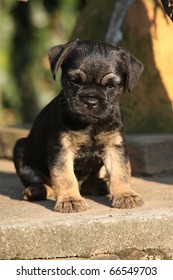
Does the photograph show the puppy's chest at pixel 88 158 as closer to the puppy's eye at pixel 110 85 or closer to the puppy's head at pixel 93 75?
the puppy's head at pixel 93 75

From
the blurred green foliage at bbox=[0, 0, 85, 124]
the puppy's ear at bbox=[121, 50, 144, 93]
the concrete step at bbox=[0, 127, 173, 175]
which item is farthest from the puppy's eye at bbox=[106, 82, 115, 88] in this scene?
the blurred green foliage at bbox=[0, 0, 85, 124]

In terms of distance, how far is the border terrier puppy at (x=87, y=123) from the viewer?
705cm

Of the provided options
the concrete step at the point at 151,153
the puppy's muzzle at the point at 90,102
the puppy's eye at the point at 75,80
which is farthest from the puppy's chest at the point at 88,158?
the concrete step at the point at 151,153

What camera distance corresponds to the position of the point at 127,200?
7.20m

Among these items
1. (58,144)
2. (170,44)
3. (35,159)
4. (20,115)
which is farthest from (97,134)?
(20,115)

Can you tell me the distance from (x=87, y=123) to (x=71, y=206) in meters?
0.82

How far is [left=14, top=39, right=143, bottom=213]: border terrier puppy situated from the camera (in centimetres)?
705

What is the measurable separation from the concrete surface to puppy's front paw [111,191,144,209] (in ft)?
0.66

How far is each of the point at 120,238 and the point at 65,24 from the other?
297 inches

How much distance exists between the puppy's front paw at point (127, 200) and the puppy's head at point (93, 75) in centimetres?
76

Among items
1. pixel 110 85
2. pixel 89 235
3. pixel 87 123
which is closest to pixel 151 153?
pixel 87 123

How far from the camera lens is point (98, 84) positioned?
7070mm

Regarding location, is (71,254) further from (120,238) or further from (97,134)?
(97,134)

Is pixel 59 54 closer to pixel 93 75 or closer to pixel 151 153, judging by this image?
pixel 93 75
